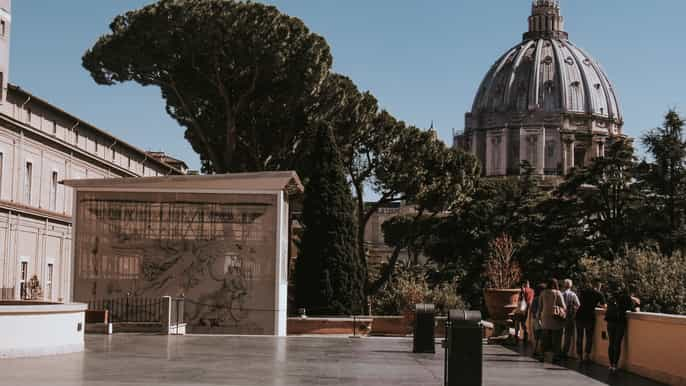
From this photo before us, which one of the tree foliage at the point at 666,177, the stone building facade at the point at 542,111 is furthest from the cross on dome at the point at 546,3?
the tree foliage at the point at 666,177

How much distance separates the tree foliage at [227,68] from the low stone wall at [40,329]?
2471cm

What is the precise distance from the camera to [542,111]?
15762cm

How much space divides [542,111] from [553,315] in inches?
5605

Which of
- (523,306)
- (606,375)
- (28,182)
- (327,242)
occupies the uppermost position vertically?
(28,182)

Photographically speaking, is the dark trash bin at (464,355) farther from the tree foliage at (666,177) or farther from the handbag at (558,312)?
the tree foliage at (666,177)

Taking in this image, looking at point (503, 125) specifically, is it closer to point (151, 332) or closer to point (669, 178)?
point (669, 178)

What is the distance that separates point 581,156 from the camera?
517ft

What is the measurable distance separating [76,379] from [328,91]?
32763 mm

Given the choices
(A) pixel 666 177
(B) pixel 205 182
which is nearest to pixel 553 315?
(B) pixel 205 182

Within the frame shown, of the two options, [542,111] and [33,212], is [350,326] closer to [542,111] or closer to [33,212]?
[33,212]

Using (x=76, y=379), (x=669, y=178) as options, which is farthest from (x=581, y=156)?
(x=76, y=379)

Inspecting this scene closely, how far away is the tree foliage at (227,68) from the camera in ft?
136

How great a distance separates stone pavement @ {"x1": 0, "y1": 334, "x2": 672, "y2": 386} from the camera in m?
13.1

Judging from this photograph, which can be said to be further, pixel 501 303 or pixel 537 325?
pixel 501 303
